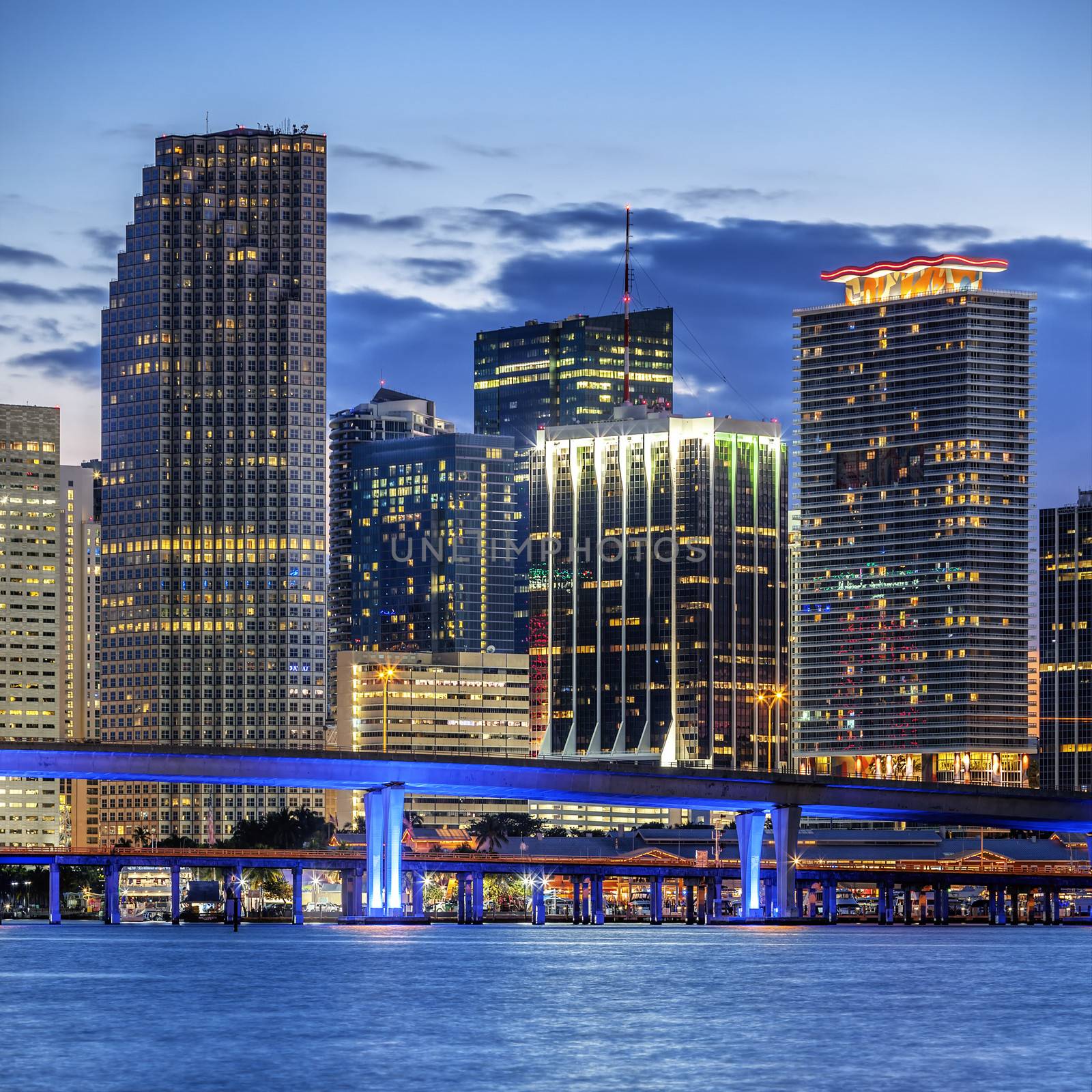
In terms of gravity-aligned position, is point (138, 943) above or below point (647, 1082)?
below

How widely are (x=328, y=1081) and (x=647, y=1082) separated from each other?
10294 millimetres

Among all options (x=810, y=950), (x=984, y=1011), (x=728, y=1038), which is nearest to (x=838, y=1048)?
(x=728, y=1038)

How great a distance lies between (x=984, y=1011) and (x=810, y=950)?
6623 centimetres

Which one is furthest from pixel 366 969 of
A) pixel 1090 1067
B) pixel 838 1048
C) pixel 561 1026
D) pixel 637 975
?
pixel 1090 1067

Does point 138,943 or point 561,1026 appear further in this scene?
point 138,943

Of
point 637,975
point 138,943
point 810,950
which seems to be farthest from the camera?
point 138,943

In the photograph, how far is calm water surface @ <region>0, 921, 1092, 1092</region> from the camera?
78.7 metres

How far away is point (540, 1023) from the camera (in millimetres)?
99000

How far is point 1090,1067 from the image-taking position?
8181 cm

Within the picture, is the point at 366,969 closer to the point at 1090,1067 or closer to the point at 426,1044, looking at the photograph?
the point at 426,1044

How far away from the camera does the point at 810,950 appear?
17175 cm

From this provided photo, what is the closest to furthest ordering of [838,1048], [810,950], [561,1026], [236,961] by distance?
1. [838,1048]
2. [561,1026]
3. [236,961]
4. [810,950]

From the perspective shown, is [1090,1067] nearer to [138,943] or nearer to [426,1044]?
[426,1044]

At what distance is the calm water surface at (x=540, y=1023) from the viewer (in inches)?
3098
